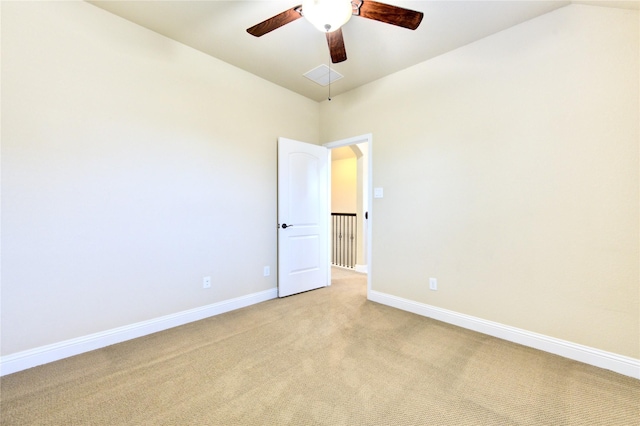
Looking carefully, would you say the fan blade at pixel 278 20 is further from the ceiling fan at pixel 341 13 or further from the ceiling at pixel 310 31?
the ceiling at pixel 310 31

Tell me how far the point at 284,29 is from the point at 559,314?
3.30 metres

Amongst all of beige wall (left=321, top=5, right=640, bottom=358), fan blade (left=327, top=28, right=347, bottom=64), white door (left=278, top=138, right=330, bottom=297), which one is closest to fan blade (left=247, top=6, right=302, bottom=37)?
fan blade (left=327, top=28, right=347, bottom=64)

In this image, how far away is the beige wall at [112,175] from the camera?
1896 mm

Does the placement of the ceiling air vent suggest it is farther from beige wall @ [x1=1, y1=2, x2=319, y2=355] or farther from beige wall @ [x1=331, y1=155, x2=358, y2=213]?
beige wall @ [x1=331, y1=155, x2=358, y2=213]

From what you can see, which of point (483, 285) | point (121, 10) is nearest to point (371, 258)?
point (483, 285)

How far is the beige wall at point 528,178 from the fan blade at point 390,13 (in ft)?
4.05

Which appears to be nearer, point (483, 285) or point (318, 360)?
point (318, 360)

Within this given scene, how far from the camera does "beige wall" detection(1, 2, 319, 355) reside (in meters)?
1.90

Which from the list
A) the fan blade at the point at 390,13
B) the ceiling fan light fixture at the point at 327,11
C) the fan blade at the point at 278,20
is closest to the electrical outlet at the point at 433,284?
the fan blade at the point at 390,13

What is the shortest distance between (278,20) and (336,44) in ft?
1.44

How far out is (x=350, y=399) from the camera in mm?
1600

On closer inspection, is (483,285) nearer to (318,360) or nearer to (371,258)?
(371,258)

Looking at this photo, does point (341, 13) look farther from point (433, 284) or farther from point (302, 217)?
point (433, 284)

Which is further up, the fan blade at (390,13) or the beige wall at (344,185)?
the fan blade at (390,13)
